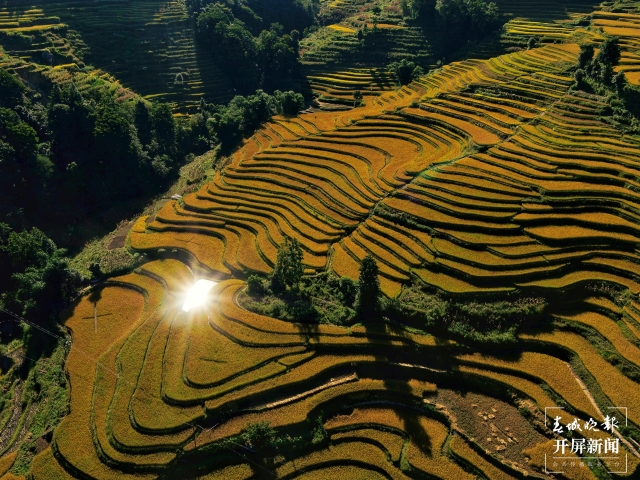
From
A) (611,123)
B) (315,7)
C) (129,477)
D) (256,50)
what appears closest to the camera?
(129,477)

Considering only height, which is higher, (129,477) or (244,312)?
(244,312)

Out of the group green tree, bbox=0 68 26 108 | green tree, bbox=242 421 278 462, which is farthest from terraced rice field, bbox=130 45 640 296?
green tree, bbox=0 68 26 108

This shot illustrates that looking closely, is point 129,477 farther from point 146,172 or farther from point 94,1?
point 94,1

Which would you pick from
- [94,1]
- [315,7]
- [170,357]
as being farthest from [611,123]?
[94,1]

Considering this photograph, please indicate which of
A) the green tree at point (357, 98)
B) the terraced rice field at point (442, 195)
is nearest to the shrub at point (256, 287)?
the terraced rice field at point (442, 195)

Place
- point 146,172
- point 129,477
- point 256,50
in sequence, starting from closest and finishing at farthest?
point 129,477 < point 146,172 < point 256,50

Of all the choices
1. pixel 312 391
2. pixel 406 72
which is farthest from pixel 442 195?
pixel 406 72

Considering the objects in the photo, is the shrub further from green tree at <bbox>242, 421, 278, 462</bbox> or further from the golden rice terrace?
green tree at <bbox>242, 421, 278, 462</bbox>
